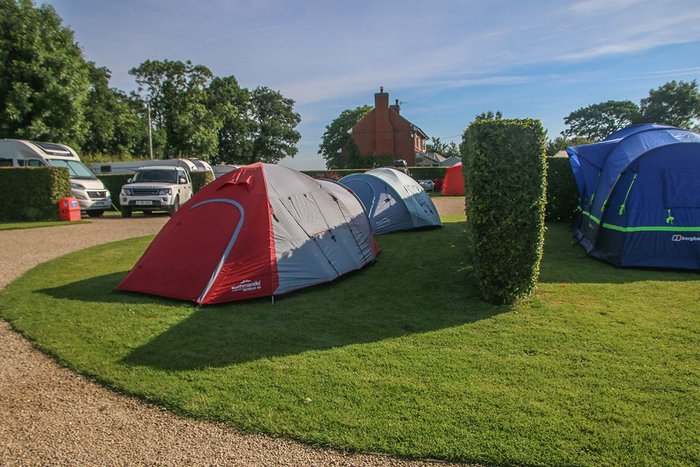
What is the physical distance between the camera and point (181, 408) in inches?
129

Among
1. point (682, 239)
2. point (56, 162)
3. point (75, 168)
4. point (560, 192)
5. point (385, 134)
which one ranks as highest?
point (385, 134)

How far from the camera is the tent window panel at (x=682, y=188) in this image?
24.4 ft

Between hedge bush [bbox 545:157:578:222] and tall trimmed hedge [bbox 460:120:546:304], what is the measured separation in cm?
860

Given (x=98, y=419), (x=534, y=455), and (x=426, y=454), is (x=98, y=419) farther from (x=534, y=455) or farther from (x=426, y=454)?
(x=534, y=455)

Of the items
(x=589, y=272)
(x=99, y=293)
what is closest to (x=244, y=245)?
(x=99, y=293)

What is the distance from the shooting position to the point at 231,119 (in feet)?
167

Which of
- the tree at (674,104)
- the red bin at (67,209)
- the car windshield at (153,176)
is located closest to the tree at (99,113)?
the car windshield at (153,176)

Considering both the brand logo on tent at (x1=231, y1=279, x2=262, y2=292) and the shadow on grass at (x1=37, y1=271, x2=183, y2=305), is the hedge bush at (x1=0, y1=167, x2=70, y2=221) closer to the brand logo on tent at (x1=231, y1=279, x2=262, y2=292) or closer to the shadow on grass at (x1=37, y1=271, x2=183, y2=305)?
the shadow on grass at (x1=37, y1=271, x2=183, y2=305)

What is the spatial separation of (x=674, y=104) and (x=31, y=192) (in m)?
58.2

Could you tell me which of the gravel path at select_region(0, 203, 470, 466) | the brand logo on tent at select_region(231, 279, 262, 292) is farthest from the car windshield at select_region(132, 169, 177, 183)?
the gravel path at select_region(0, 203, 470, 466)

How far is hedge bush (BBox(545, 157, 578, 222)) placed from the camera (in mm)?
13055

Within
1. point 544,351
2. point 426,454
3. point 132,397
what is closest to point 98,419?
point 132,397

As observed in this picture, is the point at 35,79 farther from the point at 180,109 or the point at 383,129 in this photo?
the point at 383,129

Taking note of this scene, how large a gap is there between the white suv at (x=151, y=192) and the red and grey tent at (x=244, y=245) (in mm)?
10497
